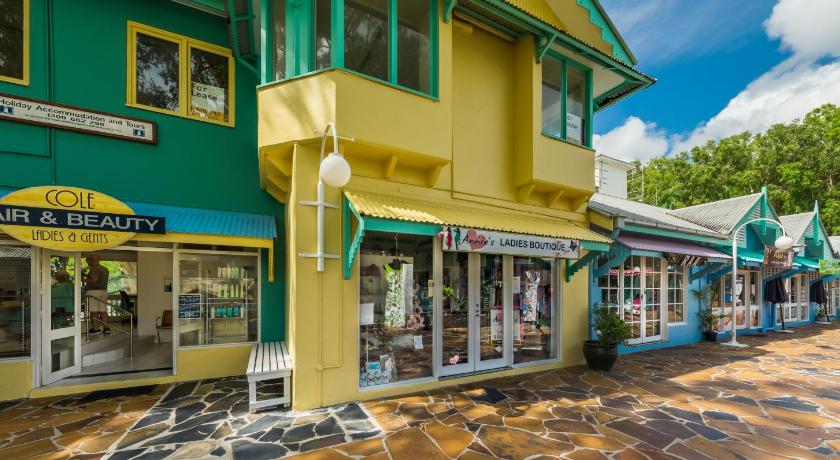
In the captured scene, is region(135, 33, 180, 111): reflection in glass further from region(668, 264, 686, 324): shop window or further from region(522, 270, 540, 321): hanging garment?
region(668, 264, 686, 324): shop window

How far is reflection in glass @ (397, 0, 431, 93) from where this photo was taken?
5.79m

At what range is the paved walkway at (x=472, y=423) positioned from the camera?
159 inches

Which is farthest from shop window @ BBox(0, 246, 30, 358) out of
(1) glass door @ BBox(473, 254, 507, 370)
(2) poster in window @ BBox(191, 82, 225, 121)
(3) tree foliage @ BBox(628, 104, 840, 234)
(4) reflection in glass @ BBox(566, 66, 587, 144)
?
(3) tree foliage @ BBox(628, 104, 840, 234)

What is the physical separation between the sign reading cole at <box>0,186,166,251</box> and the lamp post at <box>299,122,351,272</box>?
2.78m

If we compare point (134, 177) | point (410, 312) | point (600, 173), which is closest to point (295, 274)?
point (410, 312)

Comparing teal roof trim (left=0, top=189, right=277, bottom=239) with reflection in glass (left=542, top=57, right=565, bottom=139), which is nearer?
teal roof trim (left=0, top=189, right=277, bottom=239)

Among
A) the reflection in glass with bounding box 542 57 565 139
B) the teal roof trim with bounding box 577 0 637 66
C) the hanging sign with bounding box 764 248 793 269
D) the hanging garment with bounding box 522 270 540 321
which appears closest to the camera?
the hanging garment with bounding box 522 270 540 321

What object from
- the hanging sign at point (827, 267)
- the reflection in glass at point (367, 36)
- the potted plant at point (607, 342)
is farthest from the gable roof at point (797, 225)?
the reflection in glass at point (367, 36)

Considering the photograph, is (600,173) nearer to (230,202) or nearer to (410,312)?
(410,312)

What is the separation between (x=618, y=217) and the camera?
25.2 ft

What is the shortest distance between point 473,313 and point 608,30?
6851 mm

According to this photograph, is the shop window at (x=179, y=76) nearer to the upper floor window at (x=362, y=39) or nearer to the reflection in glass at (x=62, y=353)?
the upper floor window at (x=362, y=39)

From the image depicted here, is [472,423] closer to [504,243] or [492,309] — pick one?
[492,309]

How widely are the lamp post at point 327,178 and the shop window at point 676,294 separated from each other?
968 cm
